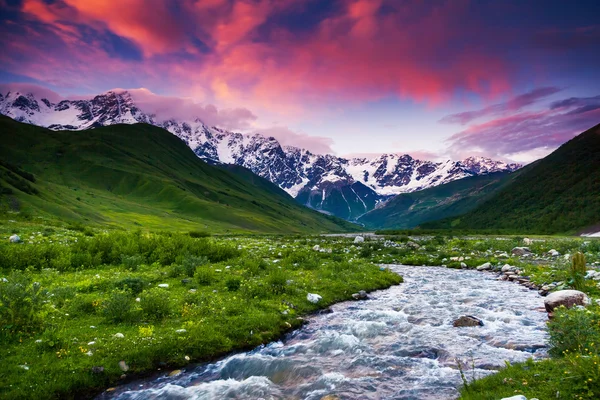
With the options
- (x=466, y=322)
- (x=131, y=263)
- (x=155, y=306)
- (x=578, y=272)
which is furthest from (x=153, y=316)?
(x=578, y=272)

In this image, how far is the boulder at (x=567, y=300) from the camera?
13.8 metres

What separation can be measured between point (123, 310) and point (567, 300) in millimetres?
18051

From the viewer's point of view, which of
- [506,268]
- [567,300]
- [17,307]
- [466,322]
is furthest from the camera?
[506,268]

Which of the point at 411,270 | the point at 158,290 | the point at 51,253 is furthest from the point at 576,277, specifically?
the point at 51,253

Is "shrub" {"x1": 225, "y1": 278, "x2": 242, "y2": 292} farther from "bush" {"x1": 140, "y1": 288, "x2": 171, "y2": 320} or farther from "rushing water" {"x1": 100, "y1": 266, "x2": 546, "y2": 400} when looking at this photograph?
"rushing water" {"x1": 100, "y1": 266, "x2": 546, "y2": 400}

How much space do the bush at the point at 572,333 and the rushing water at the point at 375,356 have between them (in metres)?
2.14

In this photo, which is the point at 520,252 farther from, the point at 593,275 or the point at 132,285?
the point at 132,285

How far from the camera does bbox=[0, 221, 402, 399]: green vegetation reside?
10164 millimetres

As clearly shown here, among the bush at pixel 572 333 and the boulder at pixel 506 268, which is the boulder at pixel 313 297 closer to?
the bush at pixel 572 333

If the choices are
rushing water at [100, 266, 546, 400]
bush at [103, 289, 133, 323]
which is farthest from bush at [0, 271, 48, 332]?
rushing water at [100, 266, 546, 400]

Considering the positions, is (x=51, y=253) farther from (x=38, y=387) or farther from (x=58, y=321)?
(x=38, y=387)

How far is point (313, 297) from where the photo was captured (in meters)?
19.0

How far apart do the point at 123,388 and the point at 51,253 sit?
50.9 feet

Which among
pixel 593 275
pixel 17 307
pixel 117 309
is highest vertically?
pixel 17 307
